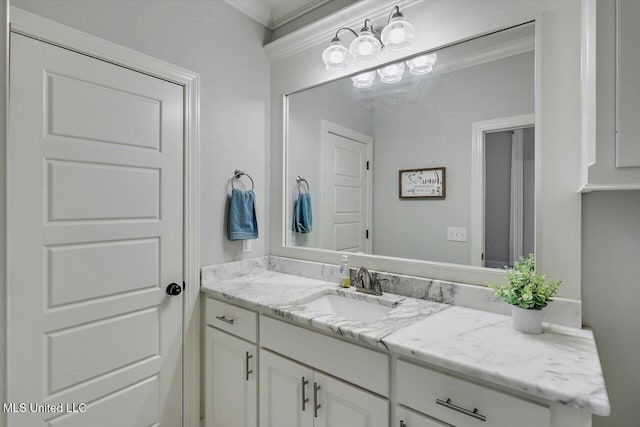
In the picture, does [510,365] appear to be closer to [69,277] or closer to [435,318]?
[435,318]

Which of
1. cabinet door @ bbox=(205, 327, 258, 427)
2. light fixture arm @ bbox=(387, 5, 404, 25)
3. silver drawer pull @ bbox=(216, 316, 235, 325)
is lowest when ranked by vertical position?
cabinet door @ bbox=(205, 327, 258, 427)

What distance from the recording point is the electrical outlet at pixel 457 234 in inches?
62.7

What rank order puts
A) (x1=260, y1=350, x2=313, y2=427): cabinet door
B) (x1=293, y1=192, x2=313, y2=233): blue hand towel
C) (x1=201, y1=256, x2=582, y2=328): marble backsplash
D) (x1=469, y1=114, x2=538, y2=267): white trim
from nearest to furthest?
(x1=201, y1=256, x2=582, y2=328): marble backsplash, (x1=260, y1=350, x2=313, y2=427): cabinet door, (x1=469, y1=114, x2=538, y2=267): white trim, (x1=293, y1=192, x2=313, y2=233): blue hand towel

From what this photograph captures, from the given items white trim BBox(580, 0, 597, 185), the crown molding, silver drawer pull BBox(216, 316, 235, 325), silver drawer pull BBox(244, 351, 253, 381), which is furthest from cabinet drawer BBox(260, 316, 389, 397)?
the crown molding

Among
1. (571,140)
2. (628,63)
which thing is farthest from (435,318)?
(628,63)

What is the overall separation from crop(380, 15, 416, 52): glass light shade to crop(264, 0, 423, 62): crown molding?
0.57 ft

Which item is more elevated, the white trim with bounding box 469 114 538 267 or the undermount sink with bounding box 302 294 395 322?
the white trim with bounding box 469 114 538 267

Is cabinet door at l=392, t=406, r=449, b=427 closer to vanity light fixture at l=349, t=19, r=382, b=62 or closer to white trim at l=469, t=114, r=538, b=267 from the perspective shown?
white trim at l=469, t=114, r=538, b=267

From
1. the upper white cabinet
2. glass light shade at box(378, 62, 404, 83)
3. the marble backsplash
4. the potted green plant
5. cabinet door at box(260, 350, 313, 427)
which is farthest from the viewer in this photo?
glass light shade at box(378, 62, 404, 83)

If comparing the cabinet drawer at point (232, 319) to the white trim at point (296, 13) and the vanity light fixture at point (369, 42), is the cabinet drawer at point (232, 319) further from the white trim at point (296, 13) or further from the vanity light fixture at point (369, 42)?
the white trim at point (296, 13)

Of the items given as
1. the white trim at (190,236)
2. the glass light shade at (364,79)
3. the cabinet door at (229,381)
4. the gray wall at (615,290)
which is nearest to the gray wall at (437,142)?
the glass light shade at (364,79)

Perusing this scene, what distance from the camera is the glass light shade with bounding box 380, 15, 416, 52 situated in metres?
1.59

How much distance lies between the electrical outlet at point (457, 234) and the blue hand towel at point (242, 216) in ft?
3.87

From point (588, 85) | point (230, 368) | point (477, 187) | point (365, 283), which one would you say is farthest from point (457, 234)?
point (230, 368)
